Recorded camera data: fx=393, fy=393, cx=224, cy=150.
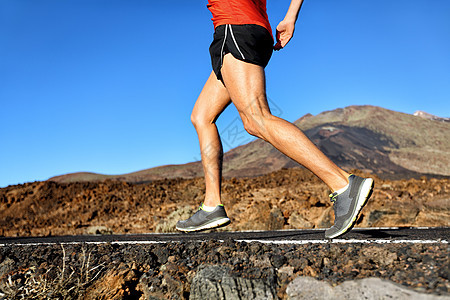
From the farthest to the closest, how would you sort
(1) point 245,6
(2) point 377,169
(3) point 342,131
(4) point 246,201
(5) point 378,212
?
(3) point 342,131, (2) point 377,169, (4) point 246,201, (5) point 378,212, (1) point 245,6

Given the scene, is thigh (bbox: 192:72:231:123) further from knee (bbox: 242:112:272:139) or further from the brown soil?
the brown soil

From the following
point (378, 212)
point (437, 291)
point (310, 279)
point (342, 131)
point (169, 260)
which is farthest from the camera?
point (342, 131)

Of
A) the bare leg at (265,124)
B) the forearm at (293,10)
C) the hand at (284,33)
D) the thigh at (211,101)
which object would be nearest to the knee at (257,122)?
the bare leg at (265,124)

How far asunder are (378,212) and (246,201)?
3339 millimetres

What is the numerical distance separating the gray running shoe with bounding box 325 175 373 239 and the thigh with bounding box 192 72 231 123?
132 centimetres

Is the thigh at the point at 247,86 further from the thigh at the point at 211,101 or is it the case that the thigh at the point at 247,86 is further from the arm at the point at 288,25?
the thigh at the point at 211,101

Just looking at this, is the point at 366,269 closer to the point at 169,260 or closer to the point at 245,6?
the point at 169,260

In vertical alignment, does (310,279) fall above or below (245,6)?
below

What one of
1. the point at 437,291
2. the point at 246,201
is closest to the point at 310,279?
the point at 437,291

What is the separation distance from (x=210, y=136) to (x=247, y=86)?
0.83 meters

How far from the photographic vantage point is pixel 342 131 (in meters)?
44.0

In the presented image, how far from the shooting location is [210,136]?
11.7ft

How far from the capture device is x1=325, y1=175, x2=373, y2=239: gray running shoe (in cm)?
254

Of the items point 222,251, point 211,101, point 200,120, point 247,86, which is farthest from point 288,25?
point 222,251
